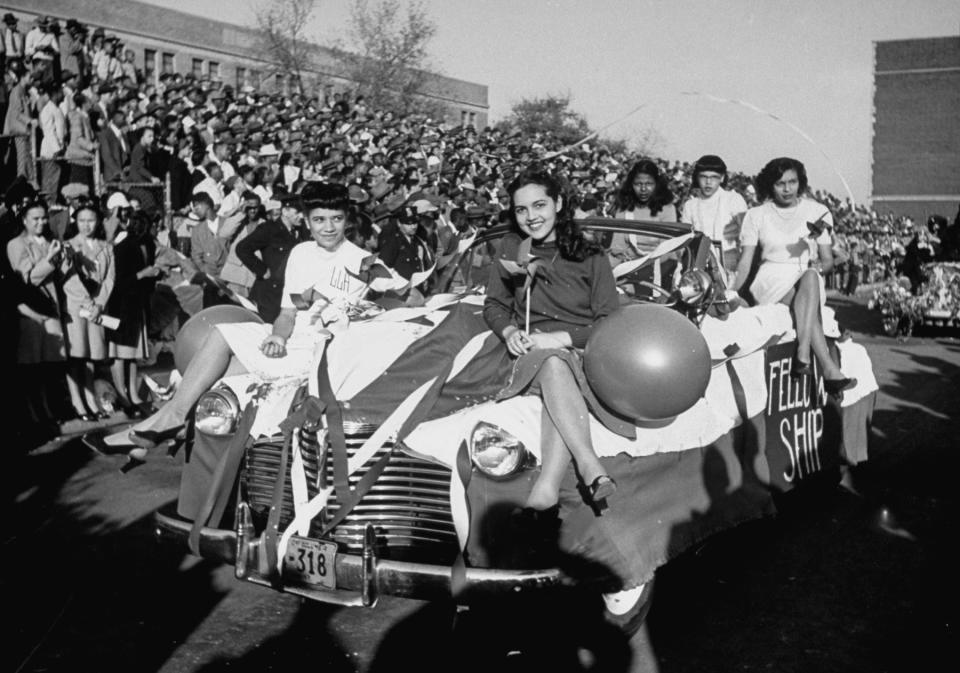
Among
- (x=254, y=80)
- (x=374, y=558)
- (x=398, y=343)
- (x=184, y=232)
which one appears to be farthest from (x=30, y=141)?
(x=254, y=80)

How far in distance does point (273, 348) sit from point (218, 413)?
53 cm

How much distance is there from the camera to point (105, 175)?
14.2 meters

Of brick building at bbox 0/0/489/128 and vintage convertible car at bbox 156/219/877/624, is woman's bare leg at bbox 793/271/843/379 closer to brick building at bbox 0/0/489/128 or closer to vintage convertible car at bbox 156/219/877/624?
vintage convertible car at bbox 156/219/877/624

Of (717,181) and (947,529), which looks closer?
(947,529)

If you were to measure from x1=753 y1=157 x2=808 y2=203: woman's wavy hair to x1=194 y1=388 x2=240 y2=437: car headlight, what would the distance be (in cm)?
412

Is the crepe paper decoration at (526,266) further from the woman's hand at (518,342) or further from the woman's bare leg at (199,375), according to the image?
the woman's bare leg at (199,375)

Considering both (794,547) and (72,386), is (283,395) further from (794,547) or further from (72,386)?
(72,386)

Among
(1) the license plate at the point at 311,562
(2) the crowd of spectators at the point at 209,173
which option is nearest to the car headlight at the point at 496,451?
(1) the license plate at the point at 311,562

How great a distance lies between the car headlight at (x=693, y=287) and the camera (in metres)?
5.45

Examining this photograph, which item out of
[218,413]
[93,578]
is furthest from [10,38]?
[218,413]

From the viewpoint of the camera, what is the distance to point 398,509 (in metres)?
4.33

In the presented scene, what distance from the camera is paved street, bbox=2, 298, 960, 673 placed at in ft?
14.3

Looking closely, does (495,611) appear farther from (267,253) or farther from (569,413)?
(267,253)

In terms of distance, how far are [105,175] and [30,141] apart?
1132 millimetres
